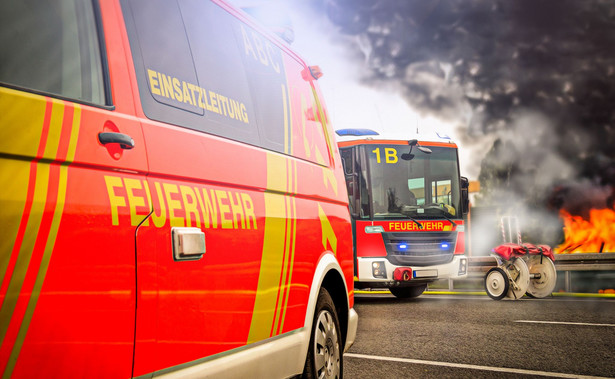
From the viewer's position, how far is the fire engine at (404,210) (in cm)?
1329

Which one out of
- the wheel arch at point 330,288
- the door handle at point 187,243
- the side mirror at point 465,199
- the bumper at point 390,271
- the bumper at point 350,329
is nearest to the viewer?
the door handle at point 187,243

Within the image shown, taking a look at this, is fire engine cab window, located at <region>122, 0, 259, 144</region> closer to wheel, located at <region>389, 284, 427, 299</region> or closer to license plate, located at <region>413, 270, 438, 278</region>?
license plate, located at <region>413, 270, 438, 278</region>

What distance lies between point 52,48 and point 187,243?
90cm

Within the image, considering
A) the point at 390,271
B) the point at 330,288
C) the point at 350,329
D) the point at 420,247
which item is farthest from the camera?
the point at 420,247

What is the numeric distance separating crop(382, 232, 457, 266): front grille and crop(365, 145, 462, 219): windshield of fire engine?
1.35ft

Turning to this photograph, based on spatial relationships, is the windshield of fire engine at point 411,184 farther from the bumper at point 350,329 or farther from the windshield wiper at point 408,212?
the bumper at point 350,329

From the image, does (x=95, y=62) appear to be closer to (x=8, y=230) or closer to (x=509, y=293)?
(x=8, y=230)

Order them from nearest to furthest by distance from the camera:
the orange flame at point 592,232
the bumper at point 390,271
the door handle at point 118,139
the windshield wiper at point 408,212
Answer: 1. the door handle at point 118,139
2. the bumper at point 390,271
3. the windshield wiper at point 408,212
4. the orange flame at point 592,232

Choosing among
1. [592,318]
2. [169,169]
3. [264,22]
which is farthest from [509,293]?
[169,169]

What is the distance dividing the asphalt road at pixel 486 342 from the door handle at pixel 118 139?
4003 mm

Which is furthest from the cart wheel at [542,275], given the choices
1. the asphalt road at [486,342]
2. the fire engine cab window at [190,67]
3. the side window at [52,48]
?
the side window at [52,48]

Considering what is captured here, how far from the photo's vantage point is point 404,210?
44.8ft

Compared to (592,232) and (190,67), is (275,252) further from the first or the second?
(592,232)

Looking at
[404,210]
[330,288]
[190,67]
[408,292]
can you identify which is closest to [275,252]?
[190,67]
